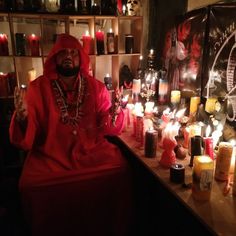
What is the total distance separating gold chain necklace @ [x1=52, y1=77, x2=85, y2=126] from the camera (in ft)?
5.62

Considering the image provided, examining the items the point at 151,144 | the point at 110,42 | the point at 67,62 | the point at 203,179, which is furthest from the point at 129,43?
the point at 203,179

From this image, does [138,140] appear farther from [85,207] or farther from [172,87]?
[172,87]

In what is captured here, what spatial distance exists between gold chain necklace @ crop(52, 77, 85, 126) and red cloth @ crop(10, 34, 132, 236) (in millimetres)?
28

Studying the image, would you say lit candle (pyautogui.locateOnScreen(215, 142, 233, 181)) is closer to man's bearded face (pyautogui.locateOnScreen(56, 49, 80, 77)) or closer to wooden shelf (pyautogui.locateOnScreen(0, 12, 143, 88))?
man's bearded face (pyautogui.locateOnScreen(56, 49, 80, 77))

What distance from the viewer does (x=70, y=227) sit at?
1.51 meters

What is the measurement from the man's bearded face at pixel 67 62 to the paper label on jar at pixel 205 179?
109 cm

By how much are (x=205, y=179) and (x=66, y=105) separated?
40.5 inches

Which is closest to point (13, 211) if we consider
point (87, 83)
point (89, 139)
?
point (89, 139)

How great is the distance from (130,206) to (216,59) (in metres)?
1.04

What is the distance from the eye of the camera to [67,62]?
1.72m

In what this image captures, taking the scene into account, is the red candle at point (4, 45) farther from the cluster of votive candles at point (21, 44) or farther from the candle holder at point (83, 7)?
the candle holder at point (83, 7)

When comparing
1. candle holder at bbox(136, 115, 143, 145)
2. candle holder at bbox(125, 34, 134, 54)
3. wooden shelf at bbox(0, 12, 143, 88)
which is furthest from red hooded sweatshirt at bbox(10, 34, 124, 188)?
candle holder at bbox(125, 34, 134, 54)

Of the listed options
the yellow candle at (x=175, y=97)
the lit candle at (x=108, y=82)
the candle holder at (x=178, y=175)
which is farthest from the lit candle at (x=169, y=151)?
the lit candle at (x=108, y=82)

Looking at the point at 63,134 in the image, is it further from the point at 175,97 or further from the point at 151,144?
the point at 175,97
